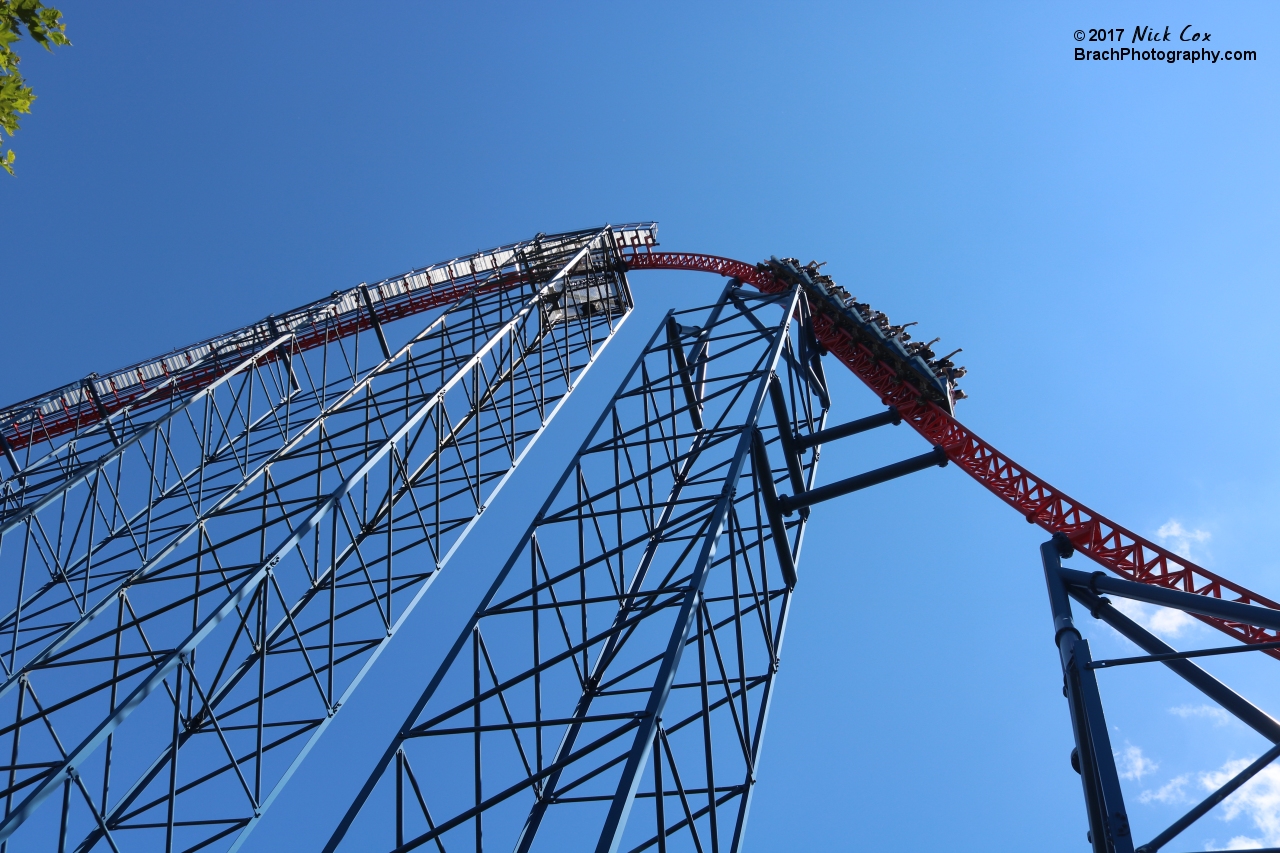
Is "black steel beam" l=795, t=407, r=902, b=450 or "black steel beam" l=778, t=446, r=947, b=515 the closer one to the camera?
"black steel beam" l=778, t=446, r=947, b=515

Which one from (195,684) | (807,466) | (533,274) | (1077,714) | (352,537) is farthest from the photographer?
(533,274)

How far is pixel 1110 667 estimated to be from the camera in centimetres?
840

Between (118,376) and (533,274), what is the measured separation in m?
10.1

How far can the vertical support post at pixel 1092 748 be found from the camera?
7.50 m

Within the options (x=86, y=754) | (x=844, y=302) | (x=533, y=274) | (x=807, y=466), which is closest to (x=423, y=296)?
(x=533, y=274)

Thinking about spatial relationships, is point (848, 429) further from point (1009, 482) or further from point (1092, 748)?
point (1092, 748)

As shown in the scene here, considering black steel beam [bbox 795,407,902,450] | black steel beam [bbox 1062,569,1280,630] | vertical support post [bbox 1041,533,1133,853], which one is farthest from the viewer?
black steel beam [bbox 795,407,902,450]

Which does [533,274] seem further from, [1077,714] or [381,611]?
[1077,714]

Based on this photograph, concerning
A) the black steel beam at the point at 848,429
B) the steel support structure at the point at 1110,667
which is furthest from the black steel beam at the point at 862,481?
the steel support structure at the point at 1110,667

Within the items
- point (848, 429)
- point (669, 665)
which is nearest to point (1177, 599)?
point (669, 665)

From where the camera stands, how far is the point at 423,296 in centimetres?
2911

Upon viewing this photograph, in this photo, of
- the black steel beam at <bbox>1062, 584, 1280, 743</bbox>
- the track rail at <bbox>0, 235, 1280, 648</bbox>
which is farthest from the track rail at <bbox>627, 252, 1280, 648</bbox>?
the black steel beam at <bbox>1062, 584, 1280, 743</bbox>

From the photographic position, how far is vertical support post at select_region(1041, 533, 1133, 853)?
7.50 m

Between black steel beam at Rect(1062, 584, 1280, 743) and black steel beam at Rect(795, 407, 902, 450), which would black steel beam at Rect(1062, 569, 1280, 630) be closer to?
black steel beam at Rect(1062, 584, 1280, 743)
